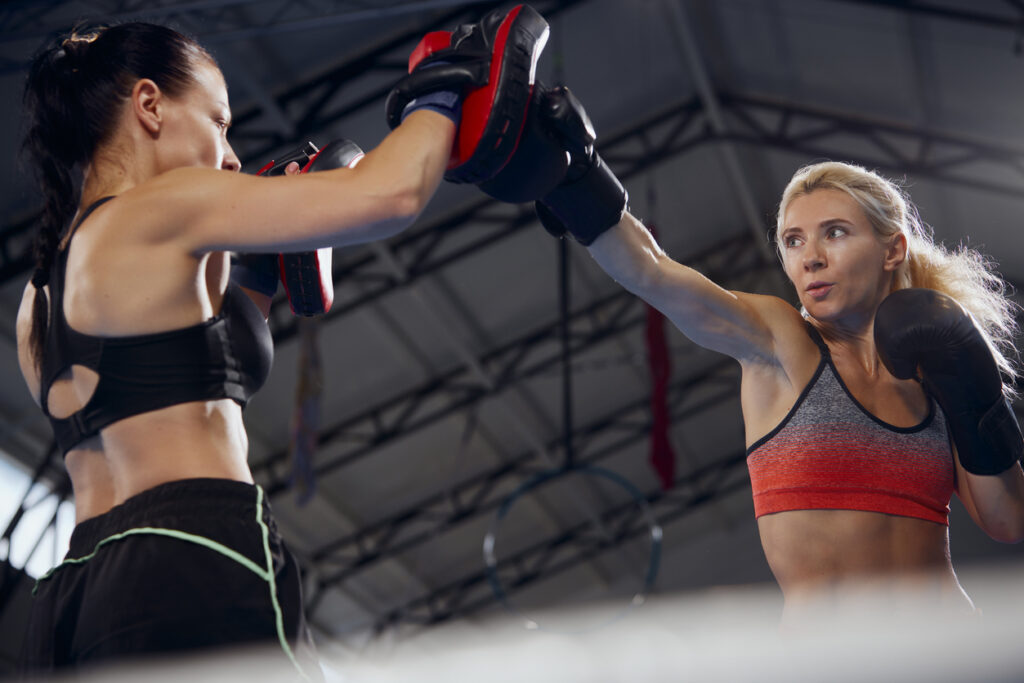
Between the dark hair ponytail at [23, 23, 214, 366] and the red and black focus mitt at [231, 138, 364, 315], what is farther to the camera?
the red and black focus mitt at [231, 138, 364, 315]

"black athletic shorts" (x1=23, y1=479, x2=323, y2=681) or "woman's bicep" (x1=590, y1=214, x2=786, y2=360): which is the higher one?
"woman's bicep" (x1=590, y1=214, x2=786, y2=360)

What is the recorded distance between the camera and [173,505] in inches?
46.6

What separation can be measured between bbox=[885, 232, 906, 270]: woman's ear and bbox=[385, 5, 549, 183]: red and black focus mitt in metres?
0.85

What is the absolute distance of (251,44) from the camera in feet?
20.2

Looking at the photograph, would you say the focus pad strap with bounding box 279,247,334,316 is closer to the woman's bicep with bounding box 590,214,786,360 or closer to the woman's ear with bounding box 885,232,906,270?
the woman's bicep with bounding box 590,214,786,360

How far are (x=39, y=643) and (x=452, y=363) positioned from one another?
8.57 metres

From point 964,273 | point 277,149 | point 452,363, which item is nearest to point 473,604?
point 452,363

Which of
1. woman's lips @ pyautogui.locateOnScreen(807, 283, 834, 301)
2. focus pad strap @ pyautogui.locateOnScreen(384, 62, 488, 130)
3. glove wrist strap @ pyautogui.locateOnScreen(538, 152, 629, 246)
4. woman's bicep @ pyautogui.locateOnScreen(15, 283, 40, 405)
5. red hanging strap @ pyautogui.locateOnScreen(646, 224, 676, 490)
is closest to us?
woman's bicep @ pyautogui.locateOnScreen(15, 283, 40, 405)

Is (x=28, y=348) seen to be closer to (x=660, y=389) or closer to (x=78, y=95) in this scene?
(x=78, y=95)

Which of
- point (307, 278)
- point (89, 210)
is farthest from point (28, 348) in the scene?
point (307, 278)

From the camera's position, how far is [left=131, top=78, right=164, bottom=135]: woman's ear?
4.46 ft

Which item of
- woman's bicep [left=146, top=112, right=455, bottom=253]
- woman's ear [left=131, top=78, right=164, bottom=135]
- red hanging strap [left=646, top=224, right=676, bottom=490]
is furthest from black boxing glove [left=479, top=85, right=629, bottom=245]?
red hanging strap [left=646, top=224, right=676, bottom=490]

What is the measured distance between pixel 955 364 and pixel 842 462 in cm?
29

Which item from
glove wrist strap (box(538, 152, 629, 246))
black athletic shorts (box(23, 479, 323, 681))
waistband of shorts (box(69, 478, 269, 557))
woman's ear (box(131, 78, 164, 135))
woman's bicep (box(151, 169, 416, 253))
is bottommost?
black athletic shorts (box(23, 479, 323, 681))
